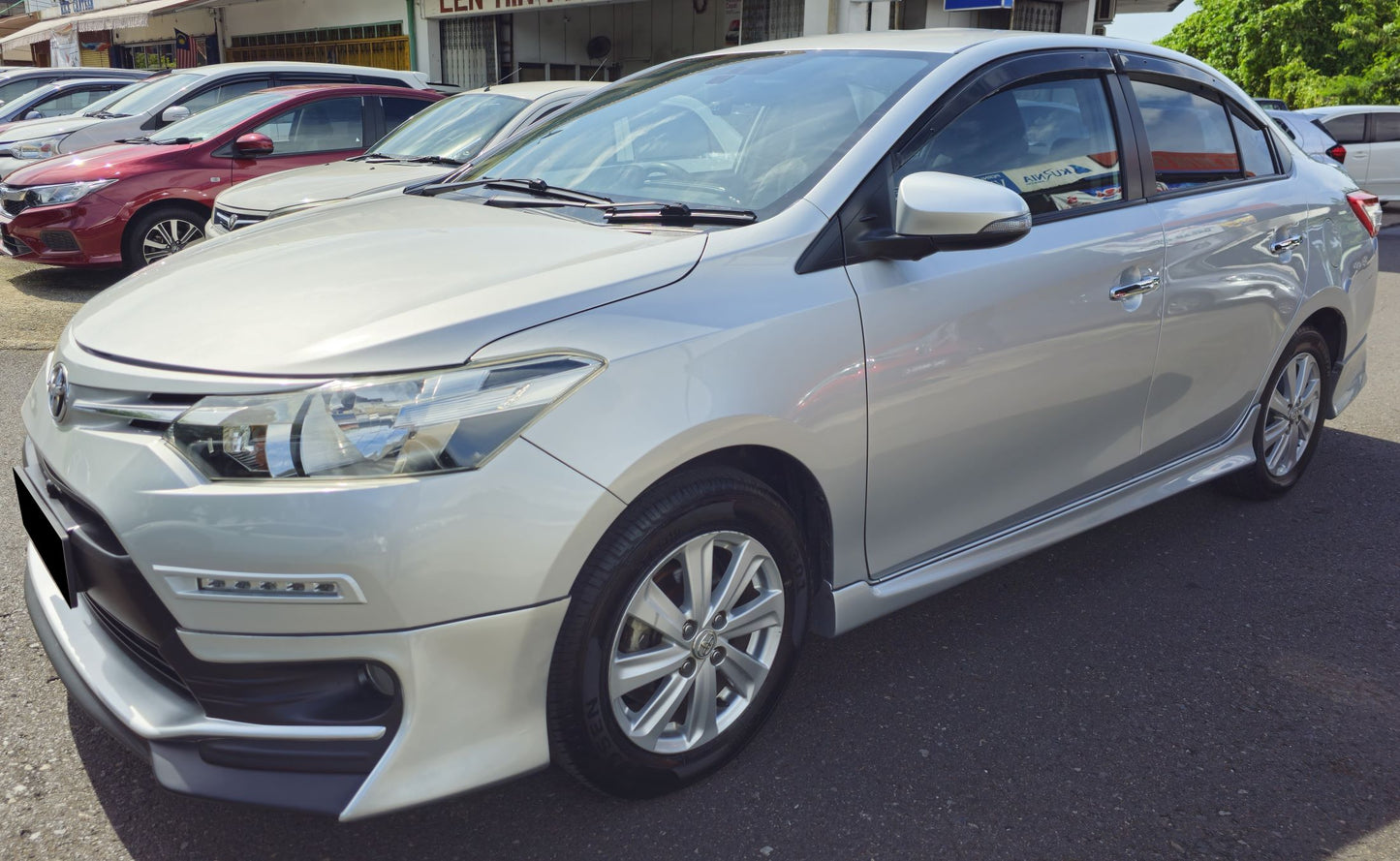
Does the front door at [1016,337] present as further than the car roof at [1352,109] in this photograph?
No

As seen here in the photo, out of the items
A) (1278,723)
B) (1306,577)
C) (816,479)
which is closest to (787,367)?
(816,479)

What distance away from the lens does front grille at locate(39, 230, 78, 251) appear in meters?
7.59

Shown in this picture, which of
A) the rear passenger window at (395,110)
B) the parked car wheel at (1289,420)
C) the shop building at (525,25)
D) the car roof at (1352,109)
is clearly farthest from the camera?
the car roof at (1352,109)

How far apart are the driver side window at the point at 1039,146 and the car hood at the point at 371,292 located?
83 centimetres

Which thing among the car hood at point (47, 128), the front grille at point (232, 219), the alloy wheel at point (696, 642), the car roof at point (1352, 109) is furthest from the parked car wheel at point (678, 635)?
the car roof at point (1352, 109)

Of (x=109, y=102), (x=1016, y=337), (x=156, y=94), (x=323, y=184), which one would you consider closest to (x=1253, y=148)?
(x=1016, y=337)

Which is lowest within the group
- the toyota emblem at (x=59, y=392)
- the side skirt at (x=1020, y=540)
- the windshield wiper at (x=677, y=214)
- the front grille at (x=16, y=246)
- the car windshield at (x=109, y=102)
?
the side skirt at (x=1020, y=540)

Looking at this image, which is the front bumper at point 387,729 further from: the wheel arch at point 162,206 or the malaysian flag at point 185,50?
the malaysian flag at point 185,50

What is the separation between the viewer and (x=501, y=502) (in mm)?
1989

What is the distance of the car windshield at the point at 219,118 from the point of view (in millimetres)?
8305

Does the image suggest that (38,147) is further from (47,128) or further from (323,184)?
(323,184)

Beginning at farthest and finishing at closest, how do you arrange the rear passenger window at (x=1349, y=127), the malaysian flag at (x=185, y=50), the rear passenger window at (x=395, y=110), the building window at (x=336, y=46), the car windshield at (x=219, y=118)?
the malaysian flag at (x=185, y=50), the building window at (x=336, y=46), the rear passenger window at (x=1349, y=127), the rear passenger window at (x=395, y=110), the car windshield at (x=219, y=118)

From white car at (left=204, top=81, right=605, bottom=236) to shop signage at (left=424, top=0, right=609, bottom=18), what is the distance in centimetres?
918

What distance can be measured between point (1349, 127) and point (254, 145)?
13925 mm
